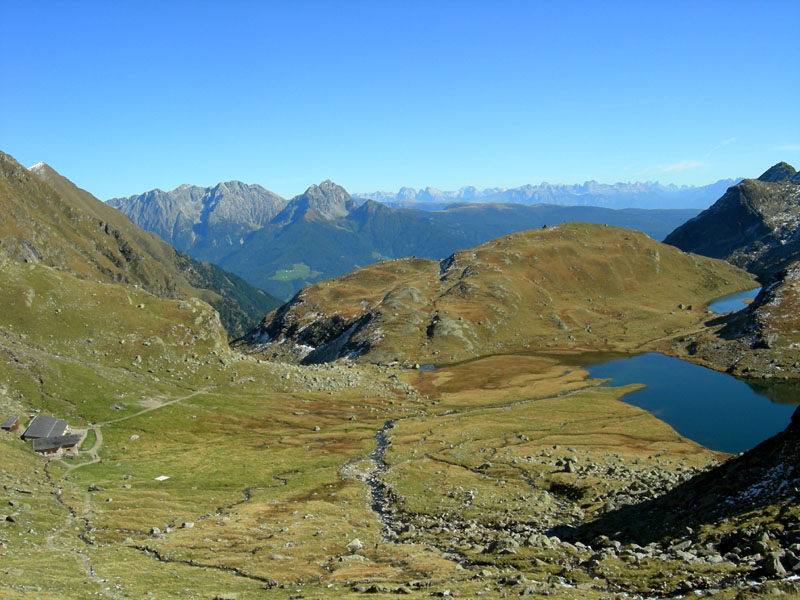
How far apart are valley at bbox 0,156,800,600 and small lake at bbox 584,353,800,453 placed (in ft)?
24.8

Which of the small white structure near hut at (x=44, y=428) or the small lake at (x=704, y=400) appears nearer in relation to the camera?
the small white structure near hut at (x=44, y=428)

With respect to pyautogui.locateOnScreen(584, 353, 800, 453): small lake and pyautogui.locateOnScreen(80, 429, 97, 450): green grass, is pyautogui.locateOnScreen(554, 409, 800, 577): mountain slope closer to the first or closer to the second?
pyautogui.locateOnScreen(584, 353, 800, 453): small lake

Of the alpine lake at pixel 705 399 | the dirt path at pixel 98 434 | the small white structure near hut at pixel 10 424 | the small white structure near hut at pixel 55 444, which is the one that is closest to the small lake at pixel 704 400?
the alpine lake at pixel 705 399

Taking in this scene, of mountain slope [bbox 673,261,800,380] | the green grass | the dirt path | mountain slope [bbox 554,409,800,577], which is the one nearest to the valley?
mountain slope [bbox 554,409,800,577]

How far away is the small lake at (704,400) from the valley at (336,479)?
7553 mm

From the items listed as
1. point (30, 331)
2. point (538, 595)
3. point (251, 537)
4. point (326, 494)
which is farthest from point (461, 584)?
point (30, 331)

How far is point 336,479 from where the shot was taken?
83.8 metres

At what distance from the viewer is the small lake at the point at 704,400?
381 feet

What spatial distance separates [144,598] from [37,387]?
79.7 metres

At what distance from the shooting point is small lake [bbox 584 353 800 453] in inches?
4577

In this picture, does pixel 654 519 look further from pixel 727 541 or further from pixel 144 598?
pixel 144 598

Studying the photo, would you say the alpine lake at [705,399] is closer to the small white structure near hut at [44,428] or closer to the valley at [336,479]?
the valley at [336,479]

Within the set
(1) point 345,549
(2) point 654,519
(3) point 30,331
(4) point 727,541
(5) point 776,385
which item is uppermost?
(3) point 30,331

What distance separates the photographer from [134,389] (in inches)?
4395
